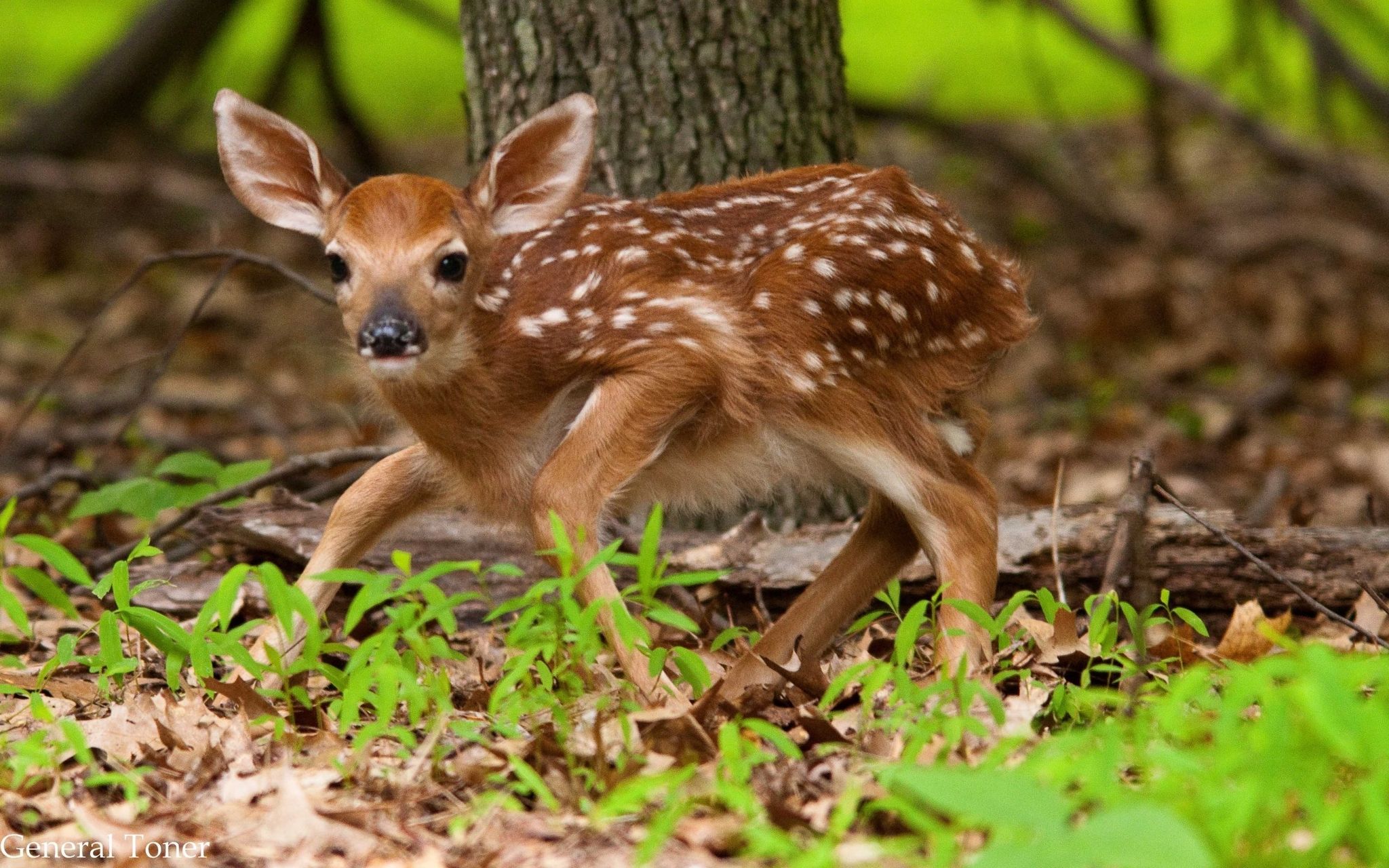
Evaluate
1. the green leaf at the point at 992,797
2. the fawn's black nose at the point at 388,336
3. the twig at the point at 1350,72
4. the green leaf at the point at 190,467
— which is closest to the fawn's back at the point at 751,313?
the fawn's black nose at the point at 388,336

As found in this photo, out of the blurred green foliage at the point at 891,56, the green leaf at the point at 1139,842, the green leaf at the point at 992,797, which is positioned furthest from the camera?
A: the blurred green foliage at the point at 891,56

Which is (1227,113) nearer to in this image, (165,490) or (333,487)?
(333,487)

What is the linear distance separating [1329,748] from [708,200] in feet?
7.07

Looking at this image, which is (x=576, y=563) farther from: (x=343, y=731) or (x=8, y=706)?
(x=8, y=706)

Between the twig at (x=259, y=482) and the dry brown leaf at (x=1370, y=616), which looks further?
the twig at (x=259, y=482)

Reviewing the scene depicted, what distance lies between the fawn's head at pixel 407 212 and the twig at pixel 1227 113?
486 cm

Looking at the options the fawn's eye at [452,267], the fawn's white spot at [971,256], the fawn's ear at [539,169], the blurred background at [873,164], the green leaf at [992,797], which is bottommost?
the blurred background at [873,164]

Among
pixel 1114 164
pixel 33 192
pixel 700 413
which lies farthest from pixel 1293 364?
pixel 33 192

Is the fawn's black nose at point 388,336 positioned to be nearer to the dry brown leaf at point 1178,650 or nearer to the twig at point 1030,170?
the dry brown leaf at point 1178,650

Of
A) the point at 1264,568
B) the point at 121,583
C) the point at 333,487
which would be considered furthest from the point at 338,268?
the point at 1264,568

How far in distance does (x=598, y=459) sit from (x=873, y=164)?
6935 millimetres

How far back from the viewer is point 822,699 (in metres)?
3.21

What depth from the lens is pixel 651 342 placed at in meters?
3.67

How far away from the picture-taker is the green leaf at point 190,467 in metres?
4.49
